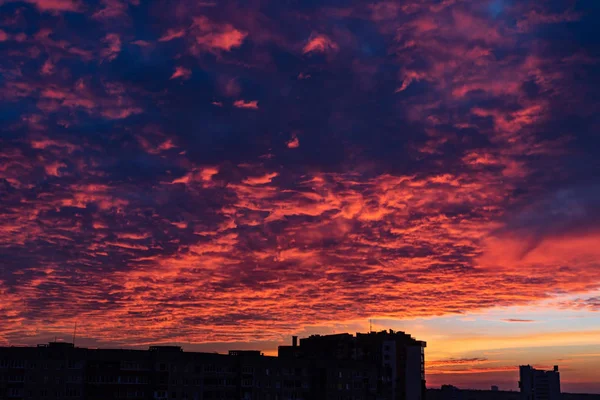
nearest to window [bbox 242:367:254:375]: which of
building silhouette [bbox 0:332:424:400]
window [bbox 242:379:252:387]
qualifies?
building silhouette [bbox 0:332:424:400]

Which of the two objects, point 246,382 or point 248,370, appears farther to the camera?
point 248,370

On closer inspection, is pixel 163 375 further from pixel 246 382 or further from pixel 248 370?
pixel 248 370

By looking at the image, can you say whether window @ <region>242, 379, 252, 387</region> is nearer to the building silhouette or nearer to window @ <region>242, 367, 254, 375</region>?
the building silhouette

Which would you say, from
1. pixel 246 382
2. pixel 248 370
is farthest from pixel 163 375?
pixel 248 370

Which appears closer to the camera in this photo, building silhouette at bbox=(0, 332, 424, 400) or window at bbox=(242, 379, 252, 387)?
building silhouette at bbox=(0, 332, 424, 400)

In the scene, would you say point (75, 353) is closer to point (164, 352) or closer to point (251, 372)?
point (164, 352)

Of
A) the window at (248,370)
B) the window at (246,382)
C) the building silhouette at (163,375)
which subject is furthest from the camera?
the window at (248,370)

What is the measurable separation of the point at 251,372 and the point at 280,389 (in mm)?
11179

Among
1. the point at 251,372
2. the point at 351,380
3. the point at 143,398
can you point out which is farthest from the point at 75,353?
the point at 351,380

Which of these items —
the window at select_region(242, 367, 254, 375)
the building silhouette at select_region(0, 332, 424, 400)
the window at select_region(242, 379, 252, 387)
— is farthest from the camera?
the window at select_region(242, 367, 254, 375)

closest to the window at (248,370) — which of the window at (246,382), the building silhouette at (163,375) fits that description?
the building silhouette at (163,375)

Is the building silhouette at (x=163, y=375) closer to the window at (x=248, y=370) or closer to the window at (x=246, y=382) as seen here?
the window at (x=248, y=370)

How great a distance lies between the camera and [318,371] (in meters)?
178

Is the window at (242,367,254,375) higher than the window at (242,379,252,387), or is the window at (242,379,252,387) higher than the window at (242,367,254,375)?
the window at (242,367,254,375)
